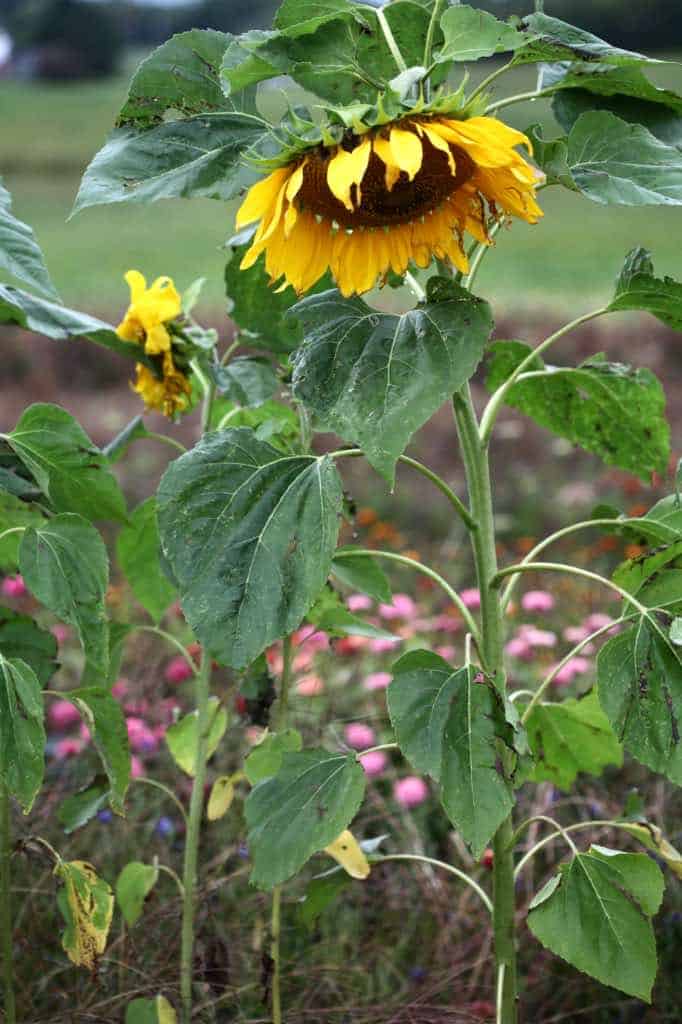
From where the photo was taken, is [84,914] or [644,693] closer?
[644,693]

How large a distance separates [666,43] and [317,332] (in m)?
24.6

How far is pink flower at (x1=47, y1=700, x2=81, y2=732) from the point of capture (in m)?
2.17

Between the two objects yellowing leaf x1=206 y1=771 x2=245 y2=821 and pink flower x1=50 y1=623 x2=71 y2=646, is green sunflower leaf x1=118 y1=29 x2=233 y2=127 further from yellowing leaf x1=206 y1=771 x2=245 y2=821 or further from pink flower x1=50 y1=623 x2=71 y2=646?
pink flower x1=50 y1=623 x2=71 y2=646

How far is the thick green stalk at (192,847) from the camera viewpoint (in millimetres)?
1240

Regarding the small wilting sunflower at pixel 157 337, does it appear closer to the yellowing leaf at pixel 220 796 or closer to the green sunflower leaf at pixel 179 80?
the green sunflower leaf at pixel 179 80

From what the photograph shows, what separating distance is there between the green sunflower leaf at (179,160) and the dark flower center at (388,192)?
77 millimetres

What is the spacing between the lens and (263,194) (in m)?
0.97

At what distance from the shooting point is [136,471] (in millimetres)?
3945

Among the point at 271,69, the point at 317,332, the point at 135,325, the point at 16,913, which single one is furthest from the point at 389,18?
the point at 16,913

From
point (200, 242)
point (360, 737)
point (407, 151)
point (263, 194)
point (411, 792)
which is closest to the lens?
point (407, 151)

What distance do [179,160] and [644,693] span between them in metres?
0.58

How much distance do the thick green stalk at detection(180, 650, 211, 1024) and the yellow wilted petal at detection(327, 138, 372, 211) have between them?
0.51 metres

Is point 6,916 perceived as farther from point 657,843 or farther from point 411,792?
point 411,792

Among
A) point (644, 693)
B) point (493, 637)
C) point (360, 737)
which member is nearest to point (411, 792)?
point (360, 737)
